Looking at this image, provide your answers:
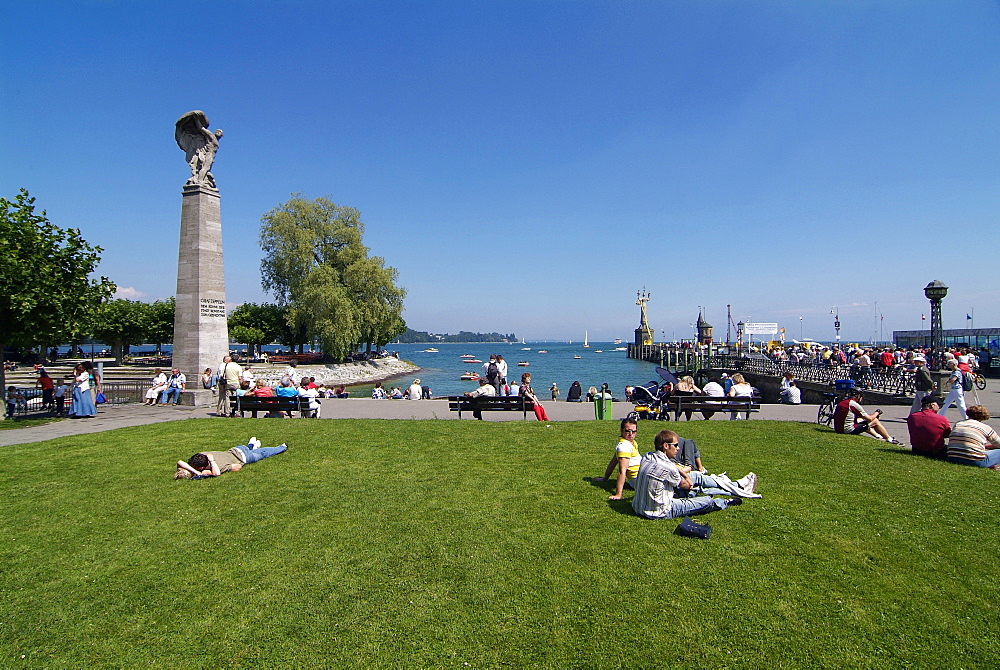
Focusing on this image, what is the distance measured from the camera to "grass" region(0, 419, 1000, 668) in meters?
3.80

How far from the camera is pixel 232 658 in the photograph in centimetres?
373

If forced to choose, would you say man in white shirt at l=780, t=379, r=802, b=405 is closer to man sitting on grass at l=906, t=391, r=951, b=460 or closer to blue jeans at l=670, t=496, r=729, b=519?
man sitting on grass at l=906, t=391, r=951, b=460

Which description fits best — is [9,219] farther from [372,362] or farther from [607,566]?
[372,362]

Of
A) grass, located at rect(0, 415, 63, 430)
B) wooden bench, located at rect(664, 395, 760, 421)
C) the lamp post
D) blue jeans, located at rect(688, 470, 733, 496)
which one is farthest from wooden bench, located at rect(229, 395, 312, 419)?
the lamp post

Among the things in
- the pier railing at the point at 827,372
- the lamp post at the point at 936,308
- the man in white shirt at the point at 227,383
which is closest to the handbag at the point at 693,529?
the man in white shirt at the point at 227,383

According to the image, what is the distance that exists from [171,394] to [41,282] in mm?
5660

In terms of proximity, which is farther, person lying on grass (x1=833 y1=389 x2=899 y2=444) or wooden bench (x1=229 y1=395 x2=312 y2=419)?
wooden bench (x1=229 y1=395 x2=312 y2=419)

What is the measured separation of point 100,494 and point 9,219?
34.8ft

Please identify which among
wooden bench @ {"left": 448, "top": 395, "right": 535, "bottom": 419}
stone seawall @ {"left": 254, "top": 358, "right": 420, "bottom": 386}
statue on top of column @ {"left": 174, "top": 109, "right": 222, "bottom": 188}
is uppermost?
statue on top of column @ {"left": 174, "top": 109, "right": 222, "bottom": 188}

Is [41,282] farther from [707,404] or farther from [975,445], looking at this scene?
[975,445]

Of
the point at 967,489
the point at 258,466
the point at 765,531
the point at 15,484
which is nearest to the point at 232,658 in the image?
the point at 765,531

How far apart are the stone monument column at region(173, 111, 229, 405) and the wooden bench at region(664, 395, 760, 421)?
1357cm

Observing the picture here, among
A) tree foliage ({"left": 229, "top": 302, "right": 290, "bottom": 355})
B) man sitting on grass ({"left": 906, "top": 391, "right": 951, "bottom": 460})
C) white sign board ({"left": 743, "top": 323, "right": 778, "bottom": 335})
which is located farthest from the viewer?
white sign board ({"left": 743, "top": 323, "right": 778, "bottom": 335})

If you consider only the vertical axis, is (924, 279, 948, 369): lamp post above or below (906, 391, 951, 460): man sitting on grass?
above
